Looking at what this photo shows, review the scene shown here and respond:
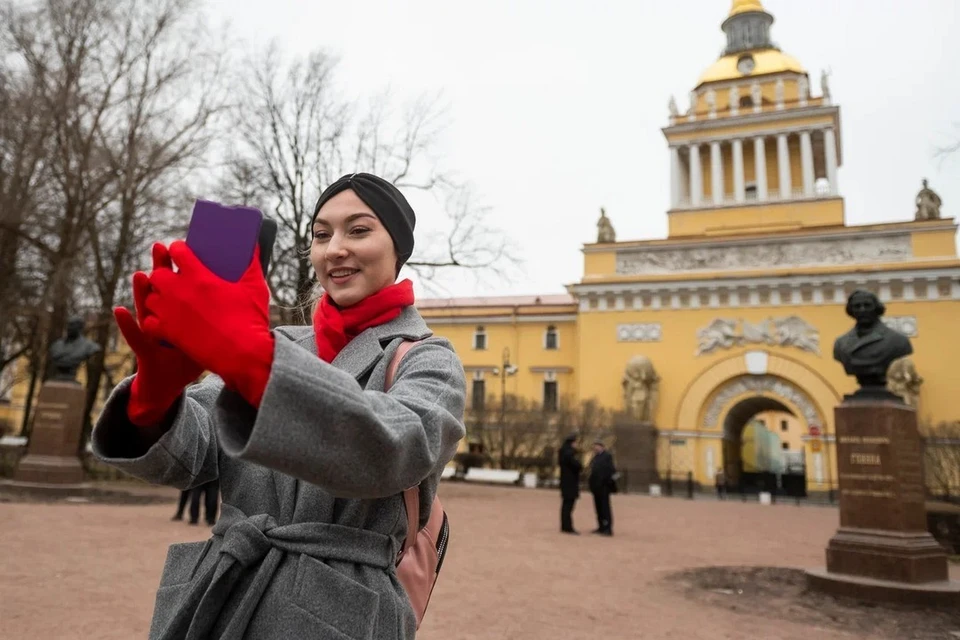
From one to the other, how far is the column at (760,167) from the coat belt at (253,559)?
126 ft

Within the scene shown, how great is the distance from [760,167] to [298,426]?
3978cm

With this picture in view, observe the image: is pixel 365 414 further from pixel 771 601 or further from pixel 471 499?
pixel 471 499

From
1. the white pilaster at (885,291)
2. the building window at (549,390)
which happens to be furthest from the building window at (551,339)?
the white pilaster at (885,291)

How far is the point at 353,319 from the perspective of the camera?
63.8 inches

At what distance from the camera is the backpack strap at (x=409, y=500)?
4.76ft

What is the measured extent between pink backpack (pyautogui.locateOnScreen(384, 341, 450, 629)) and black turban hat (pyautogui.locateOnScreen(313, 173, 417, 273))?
32 centimetres

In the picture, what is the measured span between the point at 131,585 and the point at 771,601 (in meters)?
6.36

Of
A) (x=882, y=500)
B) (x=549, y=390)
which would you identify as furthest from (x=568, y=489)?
(x=549, y=390)

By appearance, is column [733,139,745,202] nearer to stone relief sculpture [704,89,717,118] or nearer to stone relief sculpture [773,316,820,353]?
stone relief sculpture [704,89,717,118]

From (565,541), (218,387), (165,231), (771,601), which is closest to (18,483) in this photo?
(165,231)

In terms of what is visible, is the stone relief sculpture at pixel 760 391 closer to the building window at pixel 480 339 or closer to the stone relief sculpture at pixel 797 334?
the stone relief sculpture at pixel 797 334

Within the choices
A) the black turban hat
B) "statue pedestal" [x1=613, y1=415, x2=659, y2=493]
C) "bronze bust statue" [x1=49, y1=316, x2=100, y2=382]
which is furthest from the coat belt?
"statue pedestal" [x1=613, y1=415, x2=659, y2=493]

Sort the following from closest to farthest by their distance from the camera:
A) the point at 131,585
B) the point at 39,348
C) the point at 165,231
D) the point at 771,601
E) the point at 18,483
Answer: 1. the point at 131,585
2. the point at 771,601
3. the point at 18,483
4. the point at 165,231
5. the point at 39,348

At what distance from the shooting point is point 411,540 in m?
1.49
